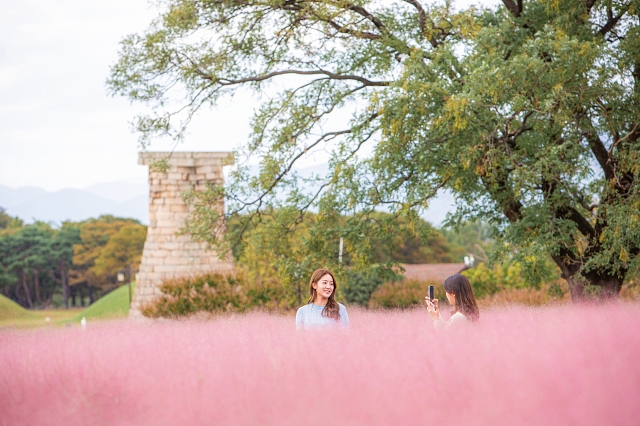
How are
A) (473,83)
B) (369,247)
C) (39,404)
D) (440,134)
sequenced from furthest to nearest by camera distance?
(369,247) < (440,134) < (473,83) < (39,404)

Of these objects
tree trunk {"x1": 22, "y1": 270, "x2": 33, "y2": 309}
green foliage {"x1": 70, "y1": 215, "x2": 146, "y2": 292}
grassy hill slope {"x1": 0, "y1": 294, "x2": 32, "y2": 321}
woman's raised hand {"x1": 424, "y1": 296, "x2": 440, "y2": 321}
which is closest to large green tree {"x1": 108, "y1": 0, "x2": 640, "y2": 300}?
woman's raised hand {"x1": 424, "y1": 296, "x2": 440, "y2": 321}

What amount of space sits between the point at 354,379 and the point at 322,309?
2581 millimetres

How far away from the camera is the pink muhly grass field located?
10.7ft

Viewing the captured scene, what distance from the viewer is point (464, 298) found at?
212 inches

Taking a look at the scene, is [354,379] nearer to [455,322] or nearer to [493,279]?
[455,322]

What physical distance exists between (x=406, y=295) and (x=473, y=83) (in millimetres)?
15477

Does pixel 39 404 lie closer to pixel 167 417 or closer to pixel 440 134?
pixel 167 417

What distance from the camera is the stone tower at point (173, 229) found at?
2197cm

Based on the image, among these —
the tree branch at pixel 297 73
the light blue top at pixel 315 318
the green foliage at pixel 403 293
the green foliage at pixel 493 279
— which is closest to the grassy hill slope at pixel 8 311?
Result: the green foliage at pixel 403 293

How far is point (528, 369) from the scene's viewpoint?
11.7 feet

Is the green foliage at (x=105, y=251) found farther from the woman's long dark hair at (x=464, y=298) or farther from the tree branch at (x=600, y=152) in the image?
the woman's long dark hair at (x=464, y=298)

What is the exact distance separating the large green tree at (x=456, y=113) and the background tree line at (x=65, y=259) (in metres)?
42.7

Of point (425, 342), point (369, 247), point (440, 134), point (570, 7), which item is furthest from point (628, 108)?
point (425, 342)

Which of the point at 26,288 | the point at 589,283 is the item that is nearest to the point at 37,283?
the point at 26,288
